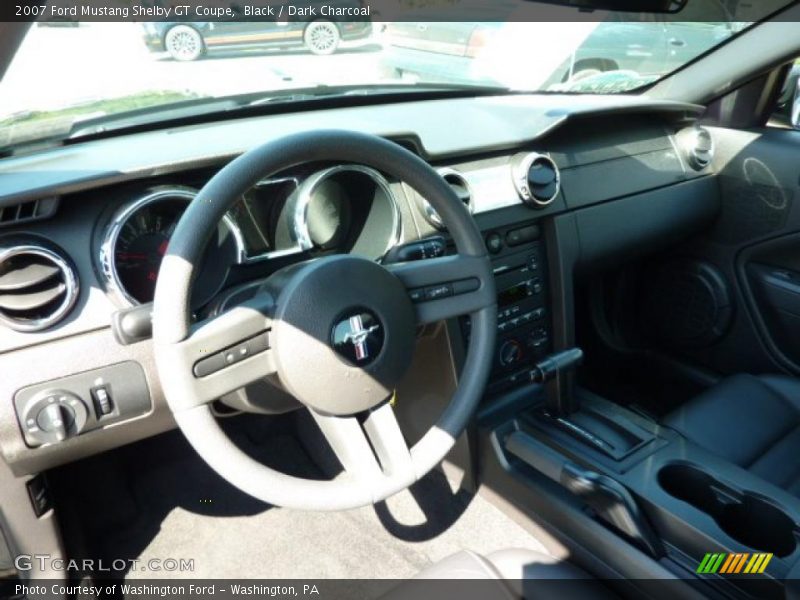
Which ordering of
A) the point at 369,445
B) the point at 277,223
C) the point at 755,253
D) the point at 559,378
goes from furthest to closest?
the point at 755,253 < the point at 559,378 < the point at 277,223 < the point at 369,445

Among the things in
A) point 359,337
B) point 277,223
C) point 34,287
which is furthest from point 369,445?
point 34,287

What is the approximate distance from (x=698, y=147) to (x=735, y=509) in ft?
4.54

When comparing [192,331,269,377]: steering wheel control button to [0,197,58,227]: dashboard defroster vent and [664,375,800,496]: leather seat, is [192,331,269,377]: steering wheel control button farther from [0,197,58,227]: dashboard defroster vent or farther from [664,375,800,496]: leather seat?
[664,375,800,496]: leather seat

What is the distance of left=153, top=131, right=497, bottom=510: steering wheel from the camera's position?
1081mm

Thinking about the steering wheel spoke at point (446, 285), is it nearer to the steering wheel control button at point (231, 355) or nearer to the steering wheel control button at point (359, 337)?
the steering wheel control button at point (359, 337)

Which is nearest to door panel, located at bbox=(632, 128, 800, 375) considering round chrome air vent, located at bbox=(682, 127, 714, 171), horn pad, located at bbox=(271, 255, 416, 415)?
round chrome air vent, located at bbox=(682, 127, 714, 171)

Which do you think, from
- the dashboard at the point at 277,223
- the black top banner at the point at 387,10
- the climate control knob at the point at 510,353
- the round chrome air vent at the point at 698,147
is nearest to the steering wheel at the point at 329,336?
the dashboard at the point at 277,223

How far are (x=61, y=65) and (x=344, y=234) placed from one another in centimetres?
76

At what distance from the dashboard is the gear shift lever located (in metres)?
0.16

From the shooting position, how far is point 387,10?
82.3 inches

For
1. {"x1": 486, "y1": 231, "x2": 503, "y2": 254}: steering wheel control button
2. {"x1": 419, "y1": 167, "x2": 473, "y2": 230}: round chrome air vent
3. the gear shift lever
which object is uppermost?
{"x1": 419, "y1": 167, "x2": 473, "y2": 230}: round chrome air vent

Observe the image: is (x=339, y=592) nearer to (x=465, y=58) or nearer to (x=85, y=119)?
(x=85, y=119)

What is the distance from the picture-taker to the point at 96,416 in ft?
4.62

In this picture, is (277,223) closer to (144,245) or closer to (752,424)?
(144,245)
